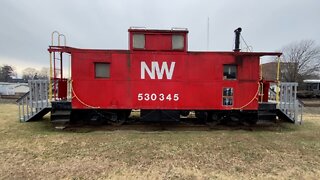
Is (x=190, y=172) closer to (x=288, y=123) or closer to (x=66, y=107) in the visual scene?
(x=66, y=107)

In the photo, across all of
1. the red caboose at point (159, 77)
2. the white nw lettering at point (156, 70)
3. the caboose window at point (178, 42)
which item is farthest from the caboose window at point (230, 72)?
the white nw lettering at point (156, 70)

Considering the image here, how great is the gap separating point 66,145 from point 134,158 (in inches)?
96.8

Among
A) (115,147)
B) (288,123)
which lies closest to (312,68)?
(288,123)

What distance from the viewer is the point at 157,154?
748 cm

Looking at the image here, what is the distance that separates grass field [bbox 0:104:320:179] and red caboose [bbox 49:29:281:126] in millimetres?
1173

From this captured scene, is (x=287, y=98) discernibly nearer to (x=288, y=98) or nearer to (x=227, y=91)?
(x=288, y=98)

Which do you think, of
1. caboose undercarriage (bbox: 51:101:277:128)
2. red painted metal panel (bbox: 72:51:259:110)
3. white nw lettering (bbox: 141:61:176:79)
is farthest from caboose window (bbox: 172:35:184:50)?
caboose undercarriage (bbox: 51:101:277:128)

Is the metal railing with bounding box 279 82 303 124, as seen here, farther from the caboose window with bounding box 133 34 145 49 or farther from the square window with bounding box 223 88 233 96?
the caboose window with bounding box 133 34 145 49

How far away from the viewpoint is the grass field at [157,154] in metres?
6.34

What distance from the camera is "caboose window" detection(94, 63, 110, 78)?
35.1 feet

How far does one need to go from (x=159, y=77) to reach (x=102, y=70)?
2.34 meters

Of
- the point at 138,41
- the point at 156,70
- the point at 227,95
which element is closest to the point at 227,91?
the point at 227,95

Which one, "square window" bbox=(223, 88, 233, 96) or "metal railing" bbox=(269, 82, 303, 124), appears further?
"metal railing" bbox=(269, 82, 303, 124)

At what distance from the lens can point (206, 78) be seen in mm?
10789
